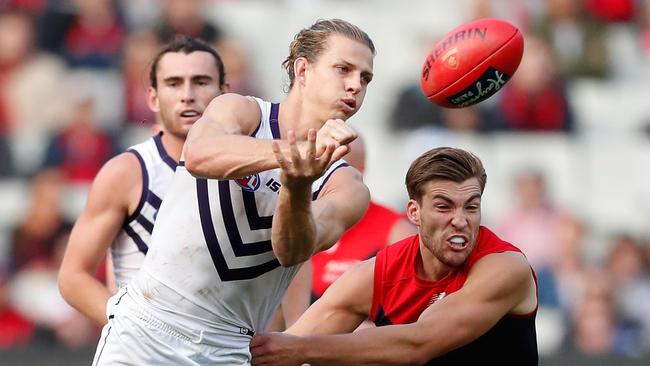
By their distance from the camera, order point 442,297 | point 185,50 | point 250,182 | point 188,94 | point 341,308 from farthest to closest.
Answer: point 185,50, point 188,94, point 341,308, point 442,297, point 250,182

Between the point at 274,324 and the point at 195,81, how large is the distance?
1.38m

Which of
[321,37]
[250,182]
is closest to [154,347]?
[250,182]

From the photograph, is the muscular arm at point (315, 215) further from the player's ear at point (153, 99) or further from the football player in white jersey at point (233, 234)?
the player's ear at point (153, 99)

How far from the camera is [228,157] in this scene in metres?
4.23

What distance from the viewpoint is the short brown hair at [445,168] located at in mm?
5180

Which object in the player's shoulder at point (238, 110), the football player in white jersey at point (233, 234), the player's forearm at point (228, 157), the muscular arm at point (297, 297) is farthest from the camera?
the muscular arm at point (297, 297)

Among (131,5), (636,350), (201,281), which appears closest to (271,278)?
(201,281)

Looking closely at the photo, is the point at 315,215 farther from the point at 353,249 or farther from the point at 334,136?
the point at 353,249

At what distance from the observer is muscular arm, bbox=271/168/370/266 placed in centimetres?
429

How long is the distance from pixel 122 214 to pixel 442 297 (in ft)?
5.29

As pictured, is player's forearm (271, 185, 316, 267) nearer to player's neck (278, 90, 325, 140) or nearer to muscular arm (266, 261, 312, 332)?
player's neck (278, 90, 325, 140)

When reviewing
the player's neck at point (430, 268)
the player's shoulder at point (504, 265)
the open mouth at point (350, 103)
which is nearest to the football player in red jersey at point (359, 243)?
the player's neck at point (430, 268)

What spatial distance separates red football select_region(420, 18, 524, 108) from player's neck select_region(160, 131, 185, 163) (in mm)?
1241

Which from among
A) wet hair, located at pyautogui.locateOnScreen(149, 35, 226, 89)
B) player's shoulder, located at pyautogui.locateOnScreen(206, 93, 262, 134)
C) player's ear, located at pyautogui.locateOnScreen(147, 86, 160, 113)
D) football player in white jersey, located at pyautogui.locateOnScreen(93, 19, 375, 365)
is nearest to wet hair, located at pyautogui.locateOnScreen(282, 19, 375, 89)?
football player in white jersey, located at pyautogui.locateOnScreen(93, 19, 375, 365)
